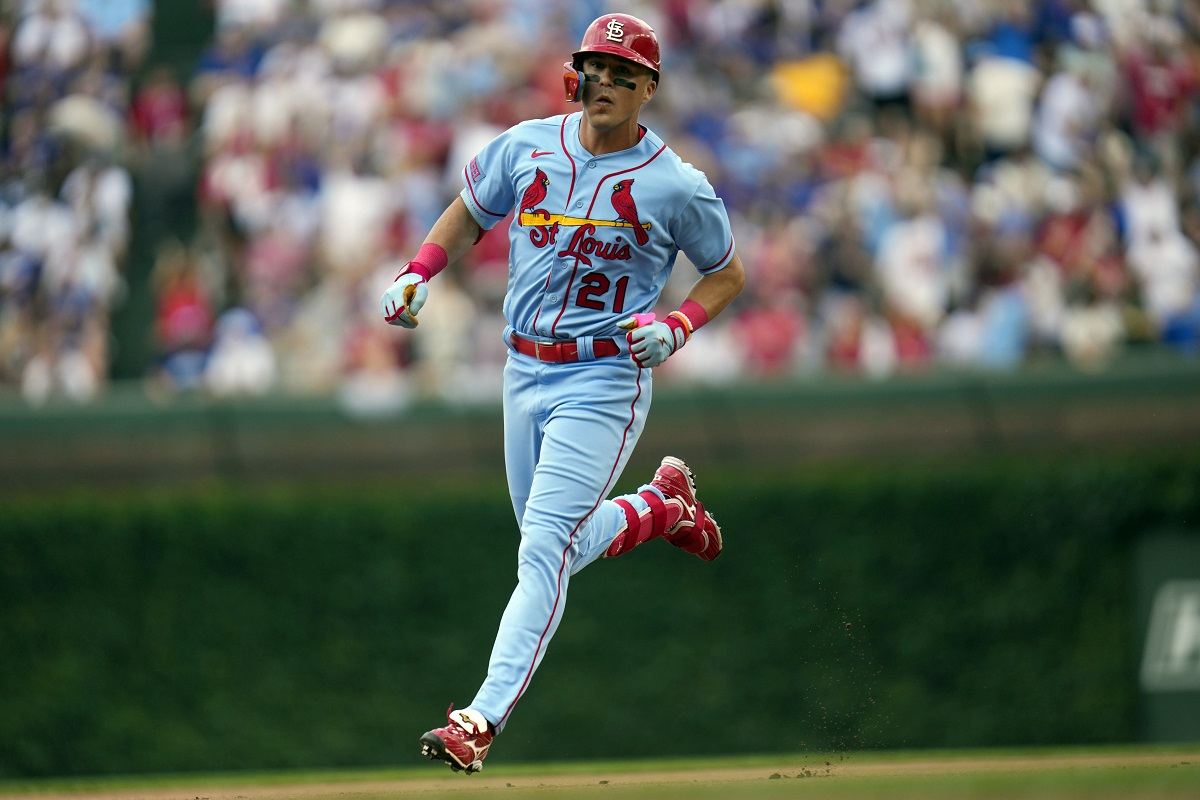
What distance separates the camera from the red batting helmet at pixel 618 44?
6.77 meters

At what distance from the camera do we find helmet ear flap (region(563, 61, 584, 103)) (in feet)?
22.4

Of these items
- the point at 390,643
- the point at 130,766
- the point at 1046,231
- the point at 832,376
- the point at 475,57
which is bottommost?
the point at 130,766

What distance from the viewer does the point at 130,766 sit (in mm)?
12289

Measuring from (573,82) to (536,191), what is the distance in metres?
0.44

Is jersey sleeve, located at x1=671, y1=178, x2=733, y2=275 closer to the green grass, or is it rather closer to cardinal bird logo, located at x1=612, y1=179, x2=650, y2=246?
cardinal bird logo, located at x1=612, y1=179, x2=650, y2=246

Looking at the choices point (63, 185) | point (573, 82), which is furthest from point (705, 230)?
point (63, 185)

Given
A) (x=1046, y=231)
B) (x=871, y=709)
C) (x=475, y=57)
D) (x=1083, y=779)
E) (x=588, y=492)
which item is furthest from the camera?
(x=475, y=57)

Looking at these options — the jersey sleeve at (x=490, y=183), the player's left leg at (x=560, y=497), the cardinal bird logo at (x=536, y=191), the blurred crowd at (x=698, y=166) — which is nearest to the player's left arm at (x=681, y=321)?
the player's left leg at (x=560, y=497)

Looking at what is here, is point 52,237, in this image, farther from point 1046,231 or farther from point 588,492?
point 588,492

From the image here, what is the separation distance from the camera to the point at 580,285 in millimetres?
6992

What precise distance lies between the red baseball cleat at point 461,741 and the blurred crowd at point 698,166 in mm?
6184

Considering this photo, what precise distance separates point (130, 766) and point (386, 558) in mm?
2146

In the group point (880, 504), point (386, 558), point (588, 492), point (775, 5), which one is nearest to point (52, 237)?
point (386, 558)

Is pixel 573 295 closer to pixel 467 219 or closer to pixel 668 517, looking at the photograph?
pixel 467 219
